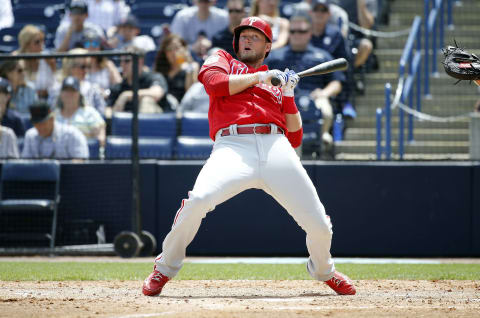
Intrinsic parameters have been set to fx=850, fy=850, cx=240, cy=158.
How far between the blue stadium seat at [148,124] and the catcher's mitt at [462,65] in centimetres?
482

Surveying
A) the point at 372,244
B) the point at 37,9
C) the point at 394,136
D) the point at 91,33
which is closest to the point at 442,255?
the point at 372,244

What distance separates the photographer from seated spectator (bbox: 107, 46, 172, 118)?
1045cm

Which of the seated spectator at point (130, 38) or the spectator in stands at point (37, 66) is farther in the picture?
the seated spectator at point (130, 38)

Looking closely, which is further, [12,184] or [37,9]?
[37,9]

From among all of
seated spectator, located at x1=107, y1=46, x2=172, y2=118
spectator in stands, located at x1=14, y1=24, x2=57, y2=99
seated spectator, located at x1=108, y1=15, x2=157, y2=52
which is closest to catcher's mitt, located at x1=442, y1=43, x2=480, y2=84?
seated spectator, located at x1=107, y1=46, x2=172, y2=118

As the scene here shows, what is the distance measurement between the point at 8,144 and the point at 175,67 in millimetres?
2347

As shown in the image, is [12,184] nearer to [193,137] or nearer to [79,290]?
[193,137]

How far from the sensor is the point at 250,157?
541 cm

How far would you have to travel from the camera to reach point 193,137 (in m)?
10.3

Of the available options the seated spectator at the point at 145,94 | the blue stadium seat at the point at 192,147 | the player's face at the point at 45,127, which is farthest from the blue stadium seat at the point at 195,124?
the player's face at the point at 45,127

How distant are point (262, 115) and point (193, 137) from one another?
4818 millimetres

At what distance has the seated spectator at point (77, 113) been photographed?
9961 millimetres

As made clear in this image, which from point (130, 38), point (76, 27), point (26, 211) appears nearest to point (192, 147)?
point (26, 211)

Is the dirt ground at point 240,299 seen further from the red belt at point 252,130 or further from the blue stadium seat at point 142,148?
the blue stadium seat at point 142,148
